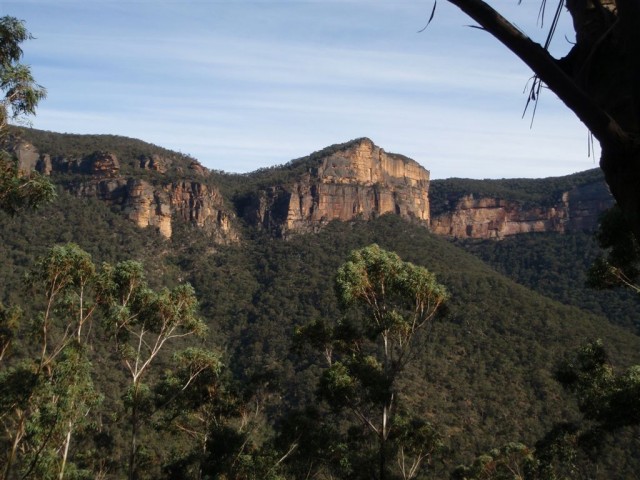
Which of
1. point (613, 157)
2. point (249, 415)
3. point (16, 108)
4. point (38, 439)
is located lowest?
point (249, 415)

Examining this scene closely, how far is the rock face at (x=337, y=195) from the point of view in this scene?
94.5m

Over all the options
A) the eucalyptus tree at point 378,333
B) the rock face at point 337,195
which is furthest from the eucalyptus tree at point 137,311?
the rock face at point 337,195

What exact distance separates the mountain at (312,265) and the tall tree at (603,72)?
46.3ft

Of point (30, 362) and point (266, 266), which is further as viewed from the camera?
point (266, 266)

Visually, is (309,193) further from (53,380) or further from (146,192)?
(53,380)

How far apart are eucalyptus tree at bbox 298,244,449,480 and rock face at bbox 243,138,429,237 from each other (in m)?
76.8

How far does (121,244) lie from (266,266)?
64.6ft

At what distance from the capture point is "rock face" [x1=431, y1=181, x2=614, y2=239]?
10581cm

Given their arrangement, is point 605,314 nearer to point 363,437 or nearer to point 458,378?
point 458,378

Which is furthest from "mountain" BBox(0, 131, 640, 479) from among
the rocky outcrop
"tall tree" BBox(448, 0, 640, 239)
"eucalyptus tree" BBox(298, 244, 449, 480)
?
"tall tree" BBox(448, 0, 640, 239)

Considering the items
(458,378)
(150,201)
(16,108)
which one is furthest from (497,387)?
(150,201)

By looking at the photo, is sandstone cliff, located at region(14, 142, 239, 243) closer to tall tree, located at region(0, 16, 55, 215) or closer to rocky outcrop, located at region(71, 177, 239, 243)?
rocky outcrop, located at region(71, 177, 239, 243)

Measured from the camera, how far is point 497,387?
45.7m

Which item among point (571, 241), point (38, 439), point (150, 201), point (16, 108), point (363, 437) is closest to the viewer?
point (16, 108)
